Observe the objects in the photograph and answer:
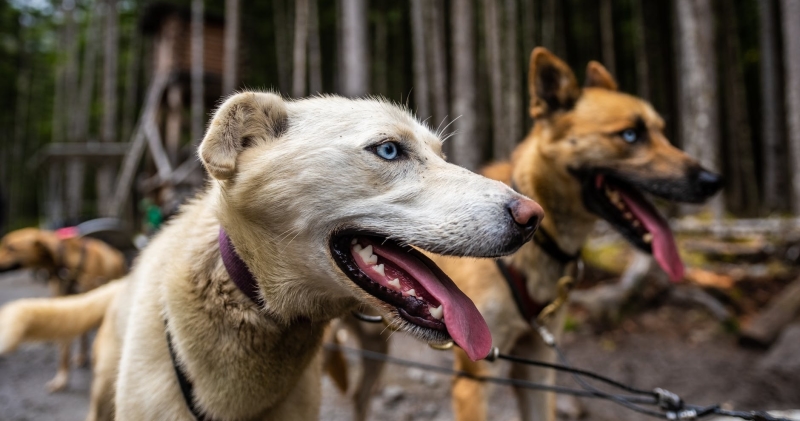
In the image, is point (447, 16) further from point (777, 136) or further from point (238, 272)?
point (238, 272)

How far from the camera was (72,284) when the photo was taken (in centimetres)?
635

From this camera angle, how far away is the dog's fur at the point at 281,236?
1504 mm

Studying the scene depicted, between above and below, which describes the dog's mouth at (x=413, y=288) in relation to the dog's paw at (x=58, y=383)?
above

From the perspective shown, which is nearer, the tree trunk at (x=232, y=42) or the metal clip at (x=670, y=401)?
the metal clip at (x=670, y=401)

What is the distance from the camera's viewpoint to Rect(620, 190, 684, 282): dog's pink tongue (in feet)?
8.69

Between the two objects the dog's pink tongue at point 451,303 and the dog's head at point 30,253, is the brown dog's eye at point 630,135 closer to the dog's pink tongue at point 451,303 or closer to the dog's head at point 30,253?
the dog's pink tongue at point 451,303

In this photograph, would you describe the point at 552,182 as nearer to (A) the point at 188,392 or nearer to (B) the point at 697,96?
(A) the point at 188,392

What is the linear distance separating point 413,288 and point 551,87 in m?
2.02

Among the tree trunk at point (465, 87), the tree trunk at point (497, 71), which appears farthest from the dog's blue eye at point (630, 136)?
the tree trunk at point (497, 71)

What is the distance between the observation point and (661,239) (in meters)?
2.69

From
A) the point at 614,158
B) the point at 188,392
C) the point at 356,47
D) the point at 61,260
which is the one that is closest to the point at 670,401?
the point at 614,158

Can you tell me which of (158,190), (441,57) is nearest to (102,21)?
(158,190)

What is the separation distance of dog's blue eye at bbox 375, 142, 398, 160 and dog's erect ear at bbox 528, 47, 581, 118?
1648 millimetres

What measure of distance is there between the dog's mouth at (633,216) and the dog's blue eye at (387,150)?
1536 mm
